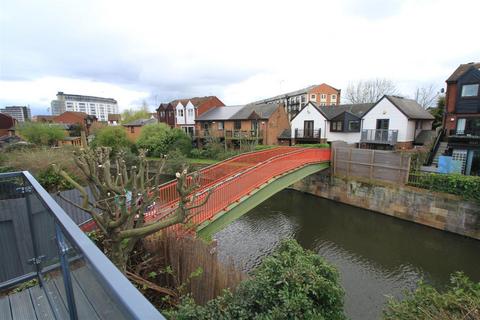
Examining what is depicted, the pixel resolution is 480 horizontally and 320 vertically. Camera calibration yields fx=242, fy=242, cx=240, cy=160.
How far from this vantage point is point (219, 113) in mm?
34969

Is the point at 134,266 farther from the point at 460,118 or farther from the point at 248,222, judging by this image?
the point at 460,118

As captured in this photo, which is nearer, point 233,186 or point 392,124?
point 233,186

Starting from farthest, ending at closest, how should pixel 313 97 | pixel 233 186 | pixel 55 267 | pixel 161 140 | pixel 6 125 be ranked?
pixel 313 97, pixel 6 125, pixel 161 140, pixel 233 186, pixel 55 267

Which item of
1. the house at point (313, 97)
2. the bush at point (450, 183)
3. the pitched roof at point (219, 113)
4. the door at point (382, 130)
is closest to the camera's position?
the bush at point (450, 183)

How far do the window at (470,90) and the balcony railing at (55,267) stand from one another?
973 inches

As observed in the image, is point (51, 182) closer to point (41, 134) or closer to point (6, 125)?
point (41, 134)

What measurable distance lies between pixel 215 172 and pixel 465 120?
19.4m

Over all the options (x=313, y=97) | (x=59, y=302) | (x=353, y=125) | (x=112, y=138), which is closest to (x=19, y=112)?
(x=112, y=138)

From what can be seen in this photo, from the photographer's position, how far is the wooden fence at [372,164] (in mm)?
15535

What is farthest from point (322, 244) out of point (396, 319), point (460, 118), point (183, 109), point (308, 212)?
point (183, 109)

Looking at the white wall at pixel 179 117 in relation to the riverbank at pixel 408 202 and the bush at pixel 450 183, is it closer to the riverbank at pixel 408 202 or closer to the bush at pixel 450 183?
the riverbank at pixel 408 202

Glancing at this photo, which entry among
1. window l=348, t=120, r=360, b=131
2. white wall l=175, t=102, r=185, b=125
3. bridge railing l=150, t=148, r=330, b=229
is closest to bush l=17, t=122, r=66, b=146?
white wall l=175, t=102, r=185, b=125

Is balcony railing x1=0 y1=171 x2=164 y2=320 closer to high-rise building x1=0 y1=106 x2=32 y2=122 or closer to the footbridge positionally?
the footbridge

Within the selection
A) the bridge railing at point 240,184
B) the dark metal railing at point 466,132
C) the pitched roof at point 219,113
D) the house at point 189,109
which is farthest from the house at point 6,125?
the dark metal railing at point 466,132
